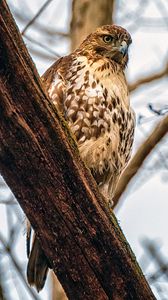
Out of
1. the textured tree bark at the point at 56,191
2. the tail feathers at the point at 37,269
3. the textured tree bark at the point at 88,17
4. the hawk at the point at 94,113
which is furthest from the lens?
the textured tree bark at the point at 88,17

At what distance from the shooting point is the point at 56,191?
3.49 meters

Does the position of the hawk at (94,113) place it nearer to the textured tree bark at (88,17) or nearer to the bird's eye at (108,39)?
the bird's eye at (108,39)

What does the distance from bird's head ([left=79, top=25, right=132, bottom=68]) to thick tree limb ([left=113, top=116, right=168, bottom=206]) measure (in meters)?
0.83

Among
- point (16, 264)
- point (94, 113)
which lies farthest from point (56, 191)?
point (16, 264)

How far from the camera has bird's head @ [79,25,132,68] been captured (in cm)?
505

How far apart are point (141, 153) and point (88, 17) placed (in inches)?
60.8

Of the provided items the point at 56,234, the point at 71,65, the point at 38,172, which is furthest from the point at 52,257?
the point at 71,65

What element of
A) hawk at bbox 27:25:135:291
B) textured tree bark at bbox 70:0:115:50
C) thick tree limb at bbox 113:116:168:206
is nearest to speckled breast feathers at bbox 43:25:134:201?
hawk at bbox 27:25:135:291

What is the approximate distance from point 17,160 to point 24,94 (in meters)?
0.32

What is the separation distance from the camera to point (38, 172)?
11.3ft

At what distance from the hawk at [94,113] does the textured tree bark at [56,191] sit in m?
0.65

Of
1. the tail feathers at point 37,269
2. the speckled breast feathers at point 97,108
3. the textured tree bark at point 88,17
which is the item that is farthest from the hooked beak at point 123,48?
the tail feathers at point 37,269

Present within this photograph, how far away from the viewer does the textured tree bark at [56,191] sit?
329 cm

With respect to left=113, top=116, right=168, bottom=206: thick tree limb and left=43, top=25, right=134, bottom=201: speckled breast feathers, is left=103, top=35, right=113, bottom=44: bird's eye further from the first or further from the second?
left=113, top=116, right=168, bottom=206: thick tree limb
